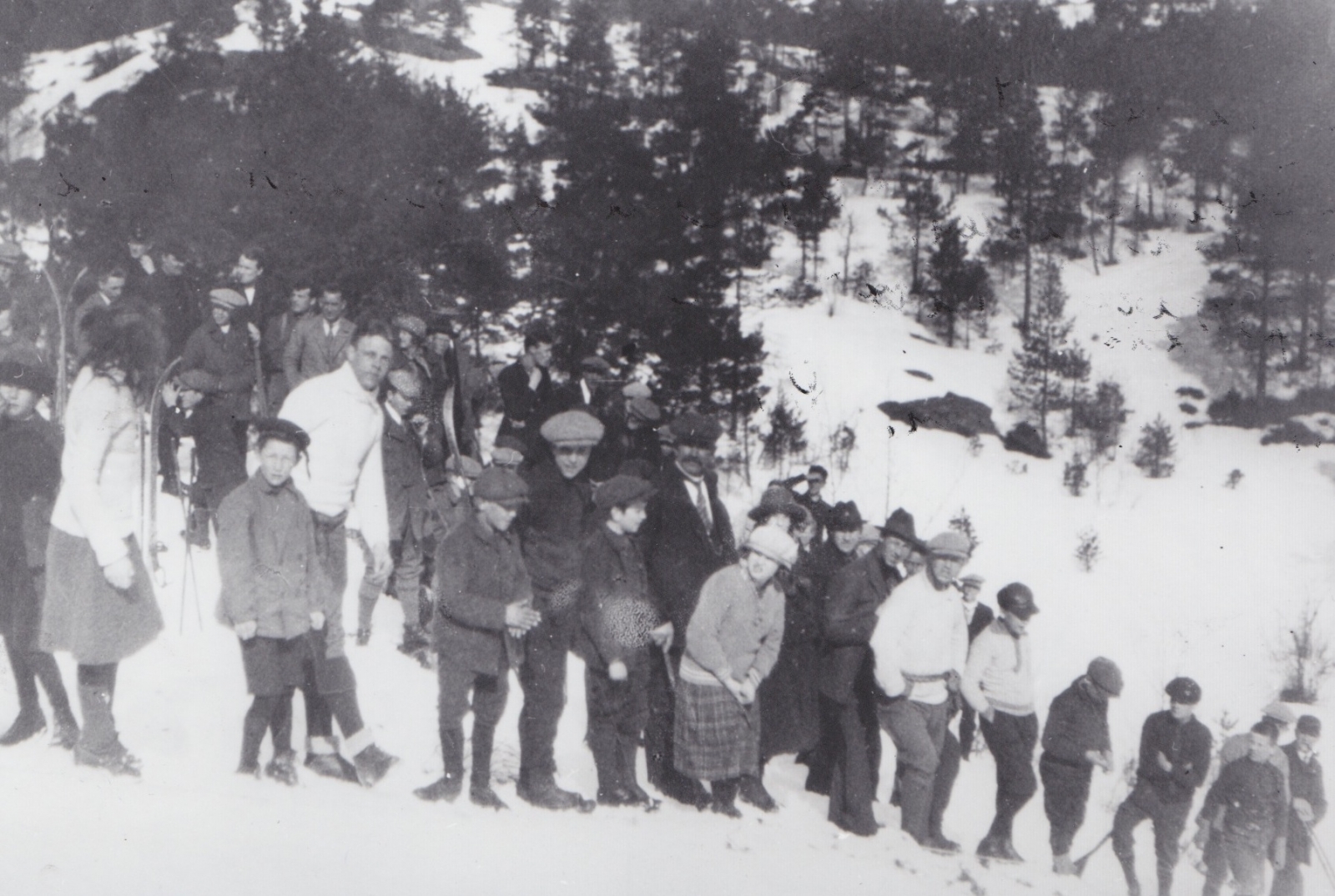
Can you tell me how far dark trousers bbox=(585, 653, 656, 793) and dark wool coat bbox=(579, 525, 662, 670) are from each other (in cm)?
7

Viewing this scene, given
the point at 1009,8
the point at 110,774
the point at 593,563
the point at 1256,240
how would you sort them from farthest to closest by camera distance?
the point at 1009,8
the point at 1256,240
the point at 593,563
the point at 110,774

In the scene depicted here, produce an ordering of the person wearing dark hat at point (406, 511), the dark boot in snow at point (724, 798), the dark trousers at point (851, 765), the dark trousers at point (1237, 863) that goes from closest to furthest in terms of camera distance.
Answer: the dark boot in snow at point (724, 798), the dark trousers at point (851, 765), the dark trousers at point (1237, 863), the person wearing dark hat at point (406, 511)

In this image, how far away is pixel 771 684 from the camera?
5.99 m

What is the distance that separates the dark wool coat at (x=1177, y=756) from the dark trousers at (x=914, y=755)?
1.48 metres

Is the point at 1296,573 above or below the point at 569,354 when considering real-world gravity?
below

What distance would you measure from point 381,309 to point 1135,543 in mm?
13130

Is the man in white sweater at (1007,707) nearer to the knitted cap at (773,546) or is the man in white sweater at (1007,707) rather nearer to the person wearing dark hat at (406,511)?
the knitted cap at (773,546)

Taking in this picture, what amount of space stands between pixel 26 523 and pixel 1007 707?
4.54 metres

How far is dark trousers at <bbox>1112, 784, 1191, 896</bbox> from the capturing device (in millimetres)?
5863

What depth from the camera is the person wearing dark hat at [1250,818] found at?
5816mm

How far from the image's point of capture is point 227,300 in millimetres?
6727

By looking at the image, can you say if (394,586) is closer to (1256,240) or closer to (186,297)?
(186,297)

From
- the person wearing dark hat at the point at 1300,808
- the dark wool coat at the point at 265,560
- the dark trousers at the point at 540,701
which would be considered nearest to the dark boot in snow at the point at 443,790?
the dark trousers at the point at 540,701

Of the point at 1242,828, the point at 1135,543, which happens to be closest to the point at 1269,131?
the point at 1135,543
